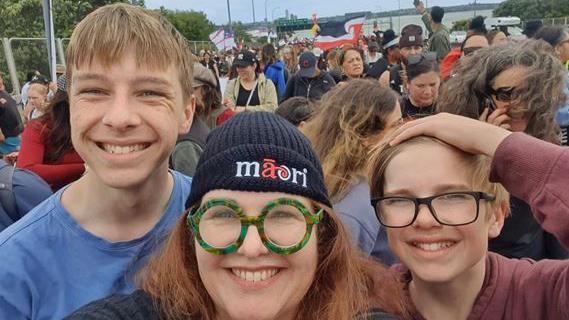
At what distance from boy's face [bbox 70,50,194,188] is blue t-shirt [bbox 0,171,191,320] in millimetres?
225

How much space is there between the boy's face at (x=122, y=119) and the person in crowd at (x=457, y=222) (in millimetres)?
831

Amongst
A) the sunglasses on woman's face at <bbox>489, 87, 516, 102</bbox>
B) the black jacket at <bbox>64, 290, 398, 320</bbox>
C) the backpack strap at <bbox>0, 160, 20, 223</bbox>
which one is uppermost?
the sunglasses on woman's face at <bbox>489, 87, 516, 102</bbox>

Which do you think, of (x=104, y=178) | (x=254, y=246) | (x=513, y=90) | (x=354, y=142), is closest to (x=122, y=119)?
(x=104, y=178)

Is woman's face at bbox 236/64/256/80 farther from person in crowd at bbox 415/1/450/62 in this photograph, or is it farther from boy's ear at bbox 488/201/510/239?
boy's ear at bbox 488/201/510/239

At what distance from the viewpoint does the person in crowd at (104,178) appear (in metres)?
1.81

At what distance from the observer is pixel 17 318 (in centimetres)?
176

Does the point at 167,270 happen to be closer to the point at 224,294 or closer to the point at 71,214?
the point at 224,294

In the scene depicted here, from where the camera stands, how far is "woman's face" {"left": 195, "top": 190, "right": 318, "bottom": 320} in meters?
1.55

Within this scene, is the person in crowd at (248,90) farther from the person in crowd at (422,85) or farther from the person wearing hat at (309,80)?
the person in crowd at (422,85)

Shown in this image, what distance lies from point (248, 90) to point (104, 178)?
6.39m

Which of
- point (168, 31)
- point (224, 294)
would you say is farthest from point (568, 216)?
point (168, 31)

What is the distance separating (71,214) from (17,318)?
1.23 ft

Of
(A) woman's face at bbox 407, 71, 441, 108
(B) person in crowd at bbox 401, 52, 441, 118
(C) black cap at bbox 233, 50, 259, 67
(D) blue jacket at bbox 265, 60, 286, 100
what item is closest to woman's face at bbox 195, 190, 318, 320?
(B) person in crowd at bbox 401, 52, 441, 118

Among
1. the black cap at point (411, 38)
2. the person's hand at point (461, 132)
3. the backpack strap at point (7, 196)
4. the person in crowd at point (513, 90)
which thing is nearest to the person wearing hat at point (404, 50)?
the black cap at point (411, 38)
